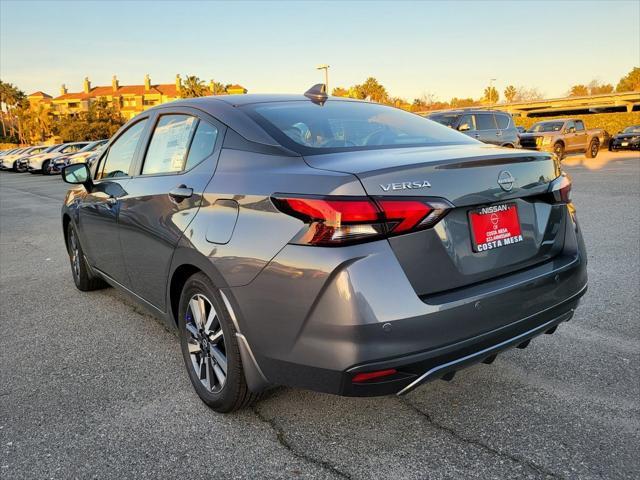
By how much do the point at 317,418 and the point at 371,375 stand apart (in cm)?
78

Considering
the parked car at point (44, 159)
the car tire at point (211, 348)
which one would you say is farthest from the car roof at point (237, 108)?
the parked car at point (44, 159)

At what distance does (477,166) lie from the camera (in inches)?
90.7

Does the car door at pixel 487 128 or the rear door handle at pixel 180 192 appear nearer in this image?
the rear door handle at pixel 180 192

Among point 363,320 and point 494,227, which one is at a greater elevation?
point 494,227

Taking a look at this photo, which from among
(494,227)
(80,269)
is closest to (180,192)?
(494,227)

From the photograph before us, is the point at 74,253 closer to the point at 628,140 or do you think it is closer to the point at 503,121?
the point at 503,121

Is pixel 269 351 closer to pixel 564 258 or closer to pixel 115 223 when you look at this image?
pixel 564 258

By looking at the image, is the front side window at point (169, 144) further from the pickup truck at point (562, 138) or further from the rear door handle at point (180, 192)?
the pickup truck at point (562, 138)

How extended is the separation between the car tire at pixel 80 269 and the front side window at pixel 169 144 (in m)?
1.80

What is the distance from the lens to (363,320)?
6.56ft

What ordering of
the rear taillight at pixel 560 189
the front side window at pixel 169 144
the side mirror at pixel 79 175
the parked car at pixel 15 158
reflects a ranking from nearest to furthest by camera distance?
1. the rear taillight at pixel 560 189
2. the front side window at pixel 169 144
3. the side mirror at pixel 79 175
4. the parked car at pixel 15 158

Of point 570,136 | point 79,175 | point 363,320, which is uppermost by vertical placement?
point 79,175

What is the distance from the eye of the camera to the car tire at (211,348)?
253 centimetres

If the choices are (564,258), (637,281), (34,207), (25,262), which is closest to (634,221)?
(637,281)
